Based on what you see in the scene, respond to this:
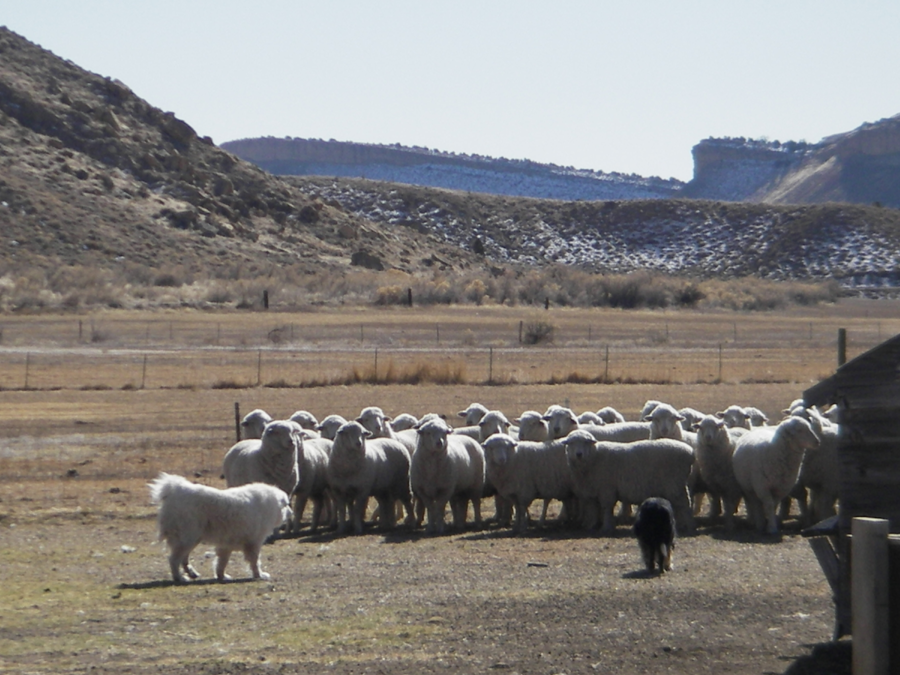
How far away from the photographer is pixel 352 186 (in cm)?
13738

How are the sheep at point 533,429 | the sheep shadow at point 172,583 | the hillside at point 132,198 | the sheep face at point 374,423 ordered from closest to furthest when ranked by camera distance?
1. the sheep shadow at point 172,583
2. the sheep at point 533,429
3. the sheep face at point 374,423
4. the hillside at point 132,198

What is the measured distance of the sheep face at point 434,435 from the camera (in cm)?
1602

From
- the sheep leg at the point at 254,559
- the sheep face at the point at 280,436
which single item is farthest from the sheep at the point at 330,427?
the sheep leg at the point at 254,559

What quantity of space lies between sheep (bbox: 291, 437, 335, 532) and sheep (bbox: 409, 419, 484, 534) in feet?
4.58

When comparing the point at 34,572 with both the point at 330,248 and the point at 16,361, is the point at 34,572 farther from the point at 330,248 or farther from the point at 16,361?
the point at 330,248

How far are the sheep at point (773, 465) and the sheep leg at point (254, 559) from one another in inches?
255

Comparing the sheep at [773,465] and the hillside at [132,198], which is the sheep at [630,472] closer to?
the sheep at [773,465]

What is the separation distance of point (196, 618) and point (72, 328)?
4309 centimetres

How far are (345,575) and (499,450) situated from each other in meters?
3.95

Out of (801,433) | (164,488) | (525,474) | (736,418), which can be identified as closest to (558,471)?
(525,474)

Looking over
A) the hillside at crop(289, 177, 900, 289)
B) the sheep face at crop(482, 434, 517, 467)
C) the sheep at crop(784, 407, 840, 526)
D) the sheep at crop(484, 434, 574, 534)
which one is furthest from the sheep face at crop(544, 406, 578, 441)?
the hillside at crop(289, 177, 900, 289)

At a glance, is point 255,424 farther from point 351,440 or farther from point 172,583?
point 172,583

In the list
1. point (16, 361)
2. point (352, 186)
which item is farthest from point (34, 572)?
point (352, 186)

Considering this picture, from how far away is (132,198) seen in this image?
85.6 metres
